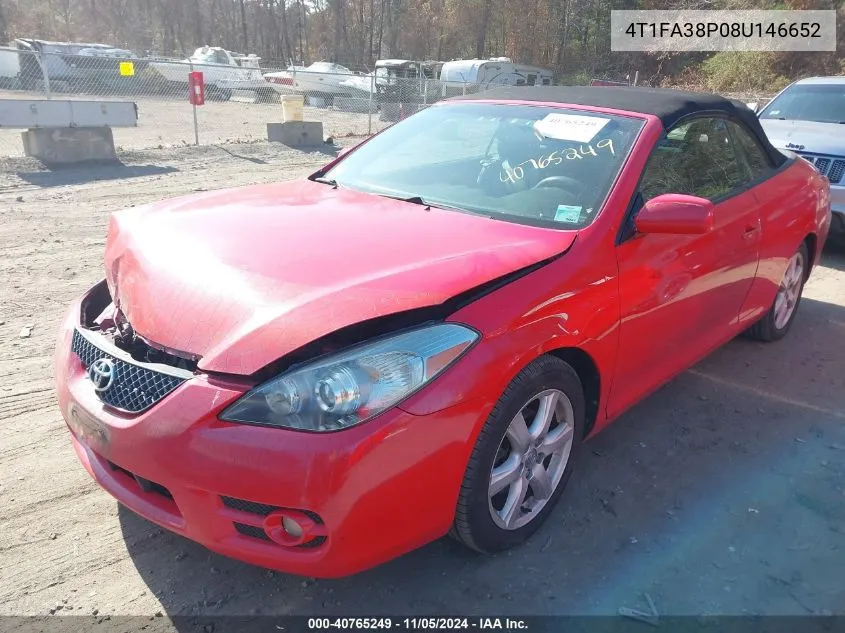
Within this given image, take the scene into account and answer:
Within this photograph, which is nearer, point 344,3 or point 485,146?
point 485,146

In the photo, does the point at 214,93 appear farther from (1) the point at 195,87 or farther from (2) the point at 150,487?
(2) the point at 150,487

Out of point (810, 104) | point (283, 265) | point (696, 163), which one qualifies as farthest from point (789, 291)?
point (810, 104)

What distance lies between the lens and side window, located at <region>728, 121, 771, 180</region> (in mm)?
3951

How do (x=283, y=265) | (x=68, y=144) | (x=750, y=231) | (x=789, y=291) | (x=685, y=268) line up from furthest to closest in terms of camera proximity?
(x=68, y=144)
(x=789, y=291)
(x=750, y=231)
(x=685, y=268)
(x=283, y=265)

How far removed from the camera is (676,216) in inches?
106

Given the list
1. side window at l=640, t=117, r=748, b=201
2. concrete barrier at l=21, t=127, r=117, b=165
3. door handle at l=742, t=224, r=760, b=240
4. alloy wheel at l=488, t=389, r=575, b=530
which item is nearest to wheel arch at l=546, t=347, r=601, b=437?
alloy wheel at l=488, t=389, r=575, b=530

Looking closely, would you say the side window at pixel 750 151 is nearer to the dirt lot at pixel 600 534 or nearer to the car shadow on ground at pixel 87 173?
the dirt lot at pixel 600 534

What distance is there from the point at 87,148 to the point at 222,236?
32.0 ft

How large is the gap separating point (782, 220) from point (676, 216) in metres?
1.82

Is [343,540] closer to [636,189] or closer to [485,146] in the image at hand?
[636,189]

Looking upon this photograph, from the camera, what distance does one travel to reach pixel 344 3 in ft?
154

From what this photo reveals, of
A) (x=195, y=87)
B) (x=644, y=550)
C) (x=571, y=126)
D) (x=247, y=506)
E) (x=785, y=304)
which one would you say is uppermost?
(x=195, y=87)

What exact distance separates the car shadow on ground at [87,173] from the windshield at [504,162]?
7409 millimetres

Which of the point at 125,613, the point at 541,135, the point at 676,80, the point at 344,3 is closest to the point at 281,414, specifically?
the point at 125,613
